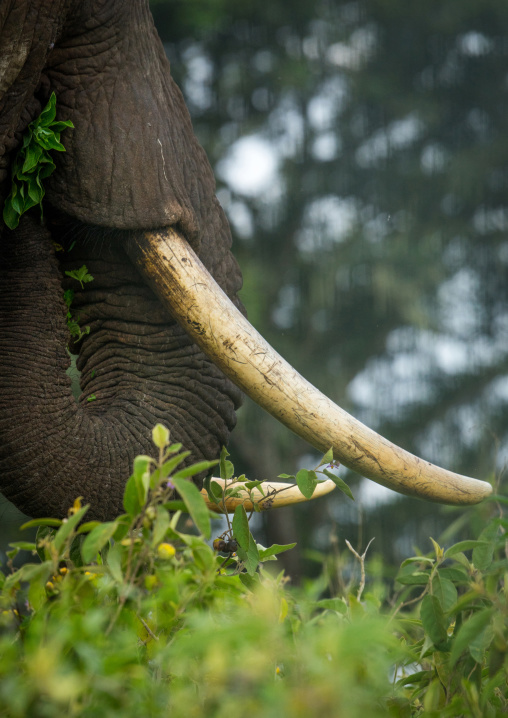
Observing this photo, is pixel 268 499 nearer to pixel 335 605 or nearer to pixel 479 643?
pixel 335 605

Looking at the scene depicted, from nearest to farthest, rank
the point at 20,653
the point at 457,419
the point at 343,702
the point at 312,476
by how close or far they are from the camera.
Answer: the point at 343,702 < the point at 20,653 < the point at 312,476 < the point at 457,419

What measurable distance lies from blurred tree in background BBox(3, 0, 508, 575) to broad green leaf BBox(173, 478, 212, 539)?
4.54 m

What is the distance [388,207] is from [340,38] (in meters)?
1.30

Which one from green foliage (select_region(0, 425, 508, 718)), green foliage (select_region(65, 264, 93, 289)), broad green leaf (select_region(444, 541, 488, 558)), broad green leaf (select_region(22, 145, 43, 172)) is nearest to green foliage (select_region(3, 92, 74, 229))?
broad green leaf (select_region(22, 145, 43, 172))

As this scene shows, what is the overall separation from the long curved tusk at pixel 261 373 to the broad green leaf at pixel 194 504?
0.44 m

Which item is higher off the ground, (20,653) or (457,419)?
(20,653)

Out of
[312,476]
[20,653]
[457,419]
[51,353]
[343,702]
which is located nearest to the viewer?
[343,702]

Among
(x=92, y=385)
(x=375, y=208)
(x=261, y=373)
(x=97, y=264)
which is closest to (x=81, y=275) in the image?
(x=97, y=264)

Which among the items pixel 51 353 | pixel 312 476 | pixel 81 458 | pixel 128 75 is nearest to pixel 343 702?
pixel 312 476

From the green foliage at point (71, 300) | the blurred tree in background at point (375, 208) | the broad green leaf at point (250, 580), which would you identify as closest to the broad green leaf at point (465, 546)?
the broad green leaf at point (250, 580)

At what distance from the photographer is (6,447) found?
1.13 m

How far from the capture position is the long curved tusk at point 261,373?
3.83ft

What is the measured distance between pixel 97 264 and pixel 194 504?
2.15 ft

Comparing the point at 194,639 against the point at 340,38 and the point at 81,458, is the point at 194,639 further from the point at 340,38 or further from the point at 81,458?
the point at 340,38
